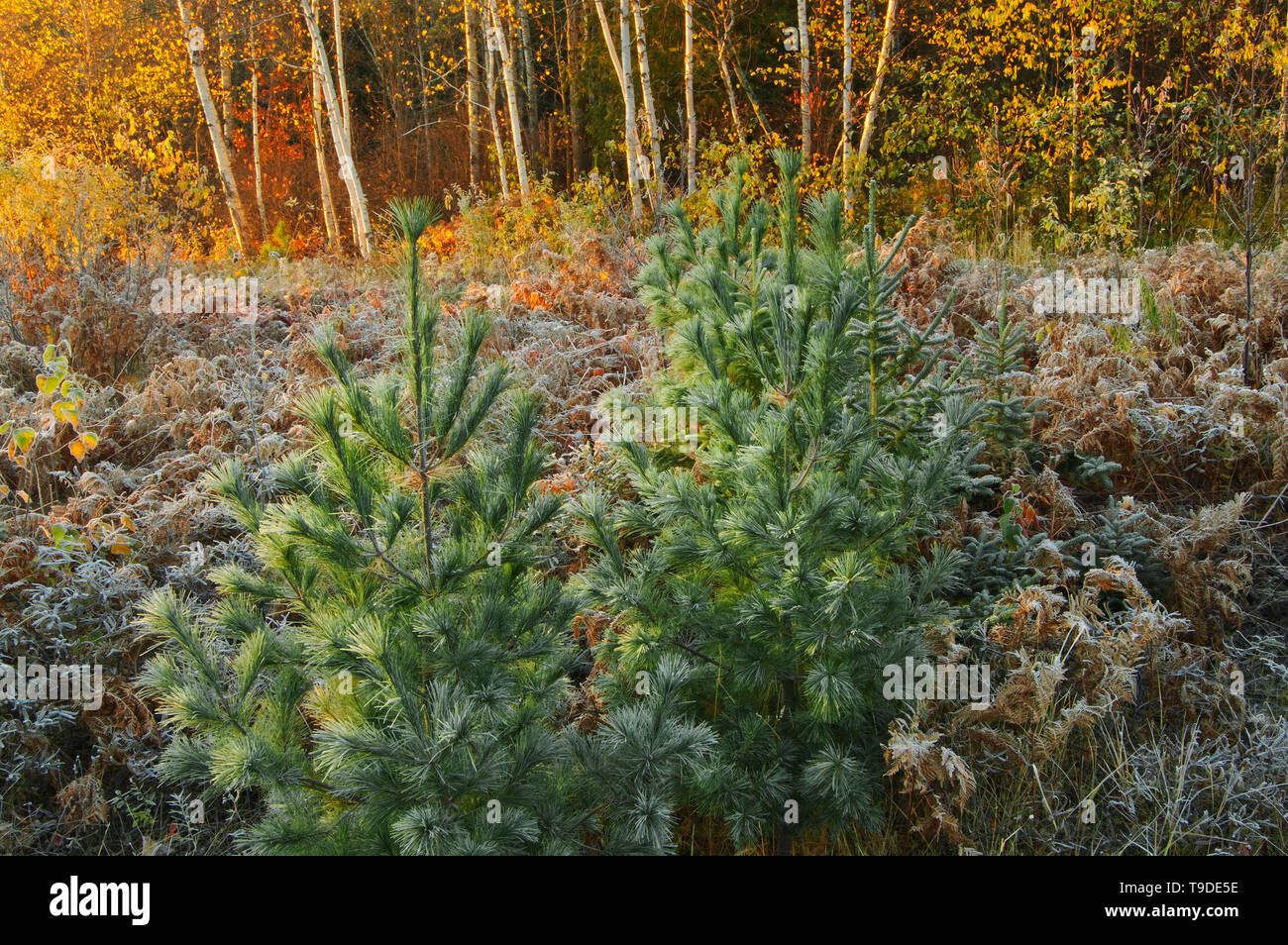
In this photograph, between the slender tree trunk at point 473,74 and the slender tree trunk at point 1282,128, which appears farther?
the slender tree trunk at point 473,74

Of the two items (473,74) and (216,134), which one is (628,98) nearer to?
(473,74)

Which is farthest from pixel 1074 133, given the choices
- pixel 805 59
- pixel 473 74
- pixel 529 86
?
pixel 529 86

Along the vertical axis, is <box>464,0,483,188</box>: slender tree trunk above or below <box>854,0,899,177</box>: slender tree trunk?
above

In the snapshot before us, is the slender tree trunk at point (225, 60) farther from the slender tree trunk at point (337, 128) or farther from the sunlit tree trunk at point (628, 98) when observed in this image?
the sunlit tree trunk at point (628, 98)

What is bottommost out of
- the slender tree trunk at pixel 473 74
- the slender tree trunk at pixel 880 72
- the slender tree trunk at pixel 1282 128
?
the slender tree trunk at pixel 1282 128

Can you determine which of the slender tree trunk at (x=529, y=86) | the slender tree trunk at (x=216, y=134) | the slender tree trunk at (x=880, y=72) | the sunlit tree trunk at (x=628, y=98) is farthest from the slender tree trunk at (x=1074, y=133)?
the slender tree trunk at (x=216, y=134)

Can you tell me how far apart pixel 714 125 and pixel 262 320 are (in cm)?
1200

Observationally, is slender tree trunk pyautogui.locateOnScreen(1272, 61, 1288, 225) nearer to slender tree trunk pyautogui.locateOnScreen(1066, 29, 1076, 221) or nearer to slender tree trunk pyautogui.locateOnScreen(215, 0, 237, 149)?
slender tree trunk pyautogui.locateOnScreen(1066, 29, 1076, 221)

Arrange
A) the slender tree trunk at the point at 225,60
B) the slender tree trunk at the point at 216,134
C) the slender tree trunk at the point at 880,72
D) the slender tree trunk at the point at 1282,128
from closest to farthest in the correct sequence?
1. the slender tree trunk at the point at 1282,128
2. the slender tree trunk at the point at 880,72
3. the slender tree trunk at the point at 216,134
4. the slender tree trunk at the point at 225,60

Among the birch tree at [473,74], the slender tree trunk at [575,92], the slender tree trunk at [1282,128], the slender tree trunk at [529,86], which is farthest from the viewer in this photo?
the slender tree trunk at [575,92]

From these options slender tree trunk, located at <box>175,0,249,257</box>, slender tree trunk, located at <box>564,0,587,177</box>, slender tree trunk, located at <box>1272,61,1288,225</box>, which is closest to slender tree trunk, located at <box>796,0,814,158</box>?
slender tree trunk, located at <box>1272,61,1288,225</box>
